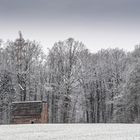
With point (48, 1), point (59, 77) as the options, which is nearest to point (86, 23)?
point (48, 1)

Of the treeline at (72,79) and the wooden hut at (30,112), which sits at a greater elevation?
the treeline at (72,79)

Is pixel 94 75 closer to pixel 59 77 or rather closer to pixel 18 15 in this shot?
pixel 59 77

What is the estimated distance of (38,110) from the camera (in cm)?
2822

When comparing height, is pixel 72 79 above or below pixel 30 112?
above

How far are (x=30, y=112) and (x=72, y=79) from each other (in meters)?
21.1

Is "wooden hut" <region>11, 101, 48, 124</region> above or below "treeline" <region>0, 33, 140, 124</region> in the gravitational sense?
below

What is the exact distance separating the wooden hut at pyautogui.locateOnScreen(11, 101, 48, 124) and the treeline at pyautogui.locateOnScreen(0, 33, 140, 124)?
17.0m

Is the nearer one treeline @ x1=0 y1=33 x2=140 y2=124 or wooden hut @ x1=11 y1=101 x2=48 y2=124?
wooden hut @ x1=11 y1=101 x2=48 y2=124

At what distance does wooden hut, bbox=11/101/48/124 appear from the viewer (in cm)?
2802

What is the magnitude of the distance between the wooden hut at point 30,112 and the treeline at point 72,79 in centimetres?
1697

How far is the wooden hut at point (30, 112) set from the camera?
28016 mm

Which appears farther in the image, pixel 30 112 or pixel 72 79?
pixel 72 79

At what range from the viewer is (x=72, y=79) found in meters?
49.2

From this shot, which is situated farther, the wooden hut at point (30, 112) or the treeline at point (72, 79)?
the treeline at point (72, 79)
